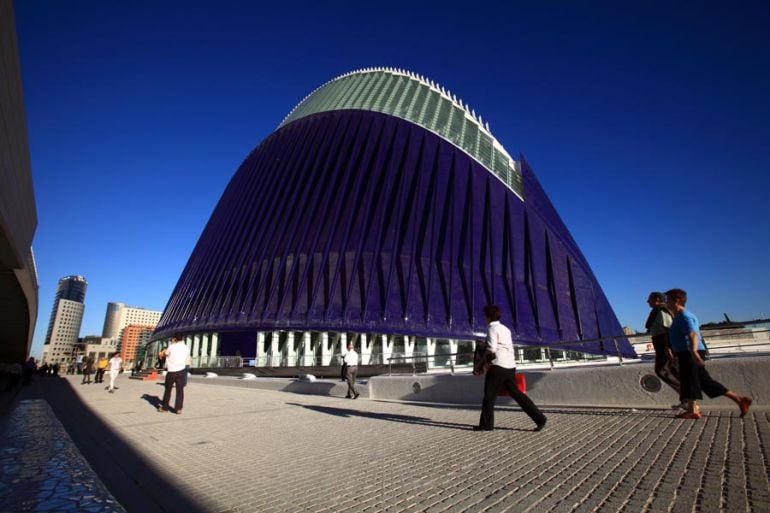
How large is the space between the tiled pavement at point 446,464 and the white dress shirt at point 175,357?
2.44m

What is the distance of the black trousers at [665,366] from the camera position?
6.20m

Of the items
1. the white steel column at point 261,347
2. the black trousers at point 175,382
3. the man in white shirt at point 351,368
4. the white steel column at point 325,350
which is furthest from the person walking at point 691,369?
the white steel column at point 261,347

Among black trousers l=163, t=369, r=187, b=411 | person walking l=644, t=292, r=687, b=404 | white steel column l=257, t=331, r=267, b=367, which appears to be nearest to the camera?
person walking l=644, t=292, r=687, b=404

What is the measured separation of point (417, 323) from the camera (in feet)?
79.2

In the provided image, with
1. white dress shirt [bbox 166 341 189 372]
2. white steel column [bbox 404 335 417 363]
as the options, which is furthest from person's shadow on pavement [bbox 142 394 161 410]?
white steel column [bbox 404 335 417 363]

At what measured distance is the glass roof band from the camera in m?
34.7

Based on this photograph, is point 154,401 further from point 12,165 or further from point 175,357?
point 12,165

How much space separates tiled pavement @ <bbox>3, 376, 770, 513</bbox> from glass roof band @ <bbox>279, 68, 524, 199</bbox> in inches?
1153

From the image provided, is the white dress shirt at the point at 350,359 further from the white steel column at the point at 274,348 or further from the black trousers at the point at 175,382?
the white steel column at the point at 274,348

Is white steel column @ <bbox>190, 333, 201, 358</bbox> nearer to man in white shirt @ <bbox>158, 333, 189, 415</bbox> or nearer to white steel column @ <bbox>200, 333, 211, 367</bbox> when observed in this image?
white steel column @ <bbox>200, 333, 211, 367</bbox>

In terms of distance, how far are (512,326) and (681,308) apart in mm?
20167

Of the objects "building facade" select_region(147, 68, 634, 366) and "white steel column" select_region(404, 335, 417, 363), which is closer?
"white steel column" select_region(404, 335, 417, 363)

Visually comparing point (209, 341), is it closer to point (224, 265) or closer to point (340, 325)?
point (224, 265)

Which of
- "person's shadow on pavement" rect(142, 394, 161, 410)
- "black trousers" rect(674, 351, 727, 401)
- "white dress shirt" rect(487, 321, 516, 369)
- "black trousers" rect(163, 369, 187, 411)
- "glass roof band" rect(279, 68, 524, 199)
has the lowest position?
"person's shadow on pavement" rect(142, 394, 161, 410)
